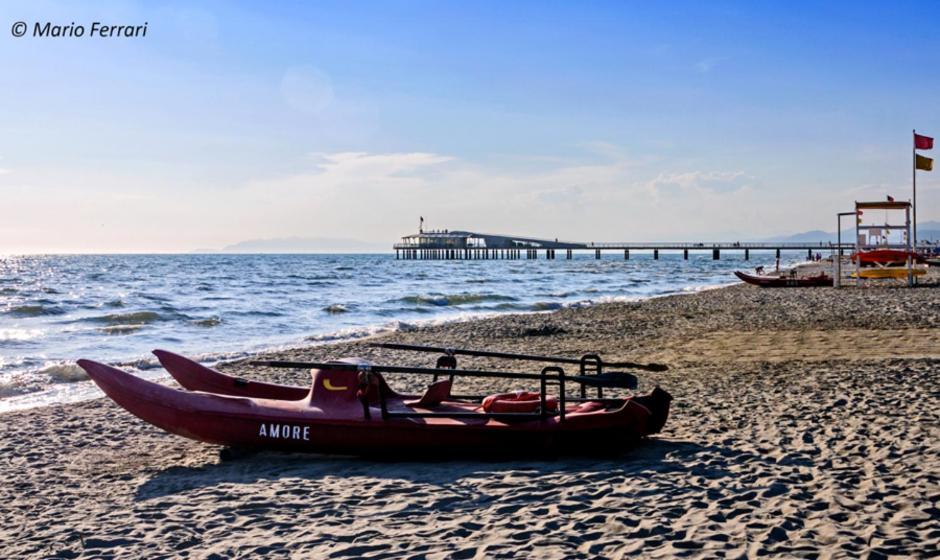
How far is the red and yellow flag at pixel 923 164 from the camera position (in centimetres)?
2703

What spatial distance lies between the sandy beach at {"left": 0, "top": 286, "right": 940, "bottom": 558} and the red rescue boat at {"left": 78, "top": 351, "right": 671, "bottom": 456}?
0.19 m

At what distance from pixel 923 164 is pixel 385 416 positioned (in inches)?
1034

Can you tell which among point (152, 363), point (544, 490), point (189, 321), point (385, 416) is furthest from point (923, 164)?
point (544, 490)

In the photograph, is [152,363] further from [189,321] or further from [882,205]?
[882,205]

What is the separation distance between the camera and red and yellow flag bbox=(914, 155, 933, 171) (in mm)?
27031

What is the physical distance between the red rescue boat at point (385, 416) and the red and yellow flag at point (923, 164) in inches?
953

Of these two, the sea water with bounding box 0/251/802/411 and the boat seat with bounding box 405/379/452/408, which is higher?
the boat seat with bounding box 405/379/452/408

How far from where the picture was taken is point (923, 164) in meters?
27.1

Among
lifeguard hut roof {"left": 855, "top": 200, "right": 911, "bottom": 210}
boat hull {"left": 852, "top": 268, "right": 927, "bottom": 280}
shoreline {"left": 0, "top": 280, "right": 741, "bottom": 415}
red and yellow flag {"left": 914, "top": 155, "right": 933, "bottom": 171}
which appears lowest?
shoreline {"left": 0, "top": 280, "right": 741, "bottom": 415}

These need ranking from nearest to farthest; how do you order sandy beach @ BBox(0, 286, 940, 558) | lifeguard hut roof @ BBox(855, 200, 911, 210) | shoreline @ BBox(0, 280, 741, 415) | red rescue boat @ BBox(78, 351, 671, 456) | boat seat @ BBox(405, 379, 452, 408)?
sandy beach @ BBox(0, 286, 940, 558)
red rescue boat @ BBox(78, 351, 671, 456)
boat seat @ BBox(405, 379, 452, 408)
shoreline @ BBox(0, 280, 741, 415)
lifeguard hut roof @ BBox(855, 200, 911, 210)

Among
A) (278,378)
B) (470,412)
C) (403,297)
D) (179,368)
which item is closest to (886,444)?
(470,412)

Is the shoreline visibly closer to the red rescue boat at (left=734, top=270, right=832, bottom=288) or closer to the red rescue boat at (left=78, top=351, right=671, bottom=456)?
the red rescue boat at (left=78, top=351, right=671, bottom=456)

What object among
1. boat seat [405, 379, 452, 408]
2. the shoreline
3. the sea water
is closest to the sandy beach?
boat seat [405, 379, 452, 408]

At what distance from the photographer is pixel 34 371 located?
45.5 feet
